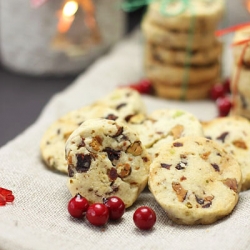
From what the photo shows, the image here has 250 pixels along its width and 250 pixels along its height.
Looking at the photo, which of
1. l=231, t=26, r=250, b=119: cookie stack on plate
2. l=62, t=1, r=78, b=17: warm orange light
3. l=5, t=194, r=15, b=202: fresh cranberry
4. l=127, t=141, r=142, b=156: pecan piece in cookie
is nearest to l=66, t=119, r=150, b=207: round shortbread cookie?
l=127, t=141, r=142, b=156: pecan piece in cookie

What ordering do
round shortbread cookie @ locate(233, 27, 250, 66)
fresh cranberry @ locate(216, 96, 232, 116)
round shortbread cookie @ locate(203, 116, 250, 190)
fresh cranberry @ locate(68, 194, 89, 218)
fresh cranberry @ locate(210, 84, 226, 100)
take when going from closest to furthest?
fresh cranberry @ locate(68, 194, 89, 218)
round shortbread cookie @ locate(203, 116, 250, 190)
round shortbread cookie @ locate(233, 27, 250, 66)
fresh cranberry @ locate(216, 96, 232, 116)
fresh cranberry @ locate(210, 84, 226, 100)

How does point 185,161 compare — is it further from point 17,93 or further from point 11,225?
point 17,93

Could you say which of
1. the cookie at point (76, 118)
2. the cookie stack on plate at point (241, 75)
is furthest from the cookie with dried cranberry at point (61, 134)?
the cookie stack on plate at point (241, 75)

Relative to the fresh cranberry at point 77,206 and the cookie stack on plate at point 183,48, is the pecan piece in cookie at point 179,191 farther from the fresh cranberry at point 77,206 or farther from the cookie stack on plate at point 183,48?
the cookie stack on plate at point 183,48

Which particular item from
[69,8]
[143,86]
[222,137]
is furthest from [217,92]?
[69,8]

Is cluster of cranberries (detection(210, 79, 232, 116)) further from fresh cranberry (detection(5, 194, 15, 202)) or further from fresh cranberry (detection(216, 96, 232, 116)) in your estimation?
fresh cranberry (detection(5, 194, 15, 202))

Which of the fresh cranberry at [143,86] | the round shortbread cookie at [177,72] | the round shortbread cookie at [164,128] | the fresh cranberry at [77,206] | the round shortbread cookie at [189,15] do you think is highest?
the round shortbread cookie at [189,15]
